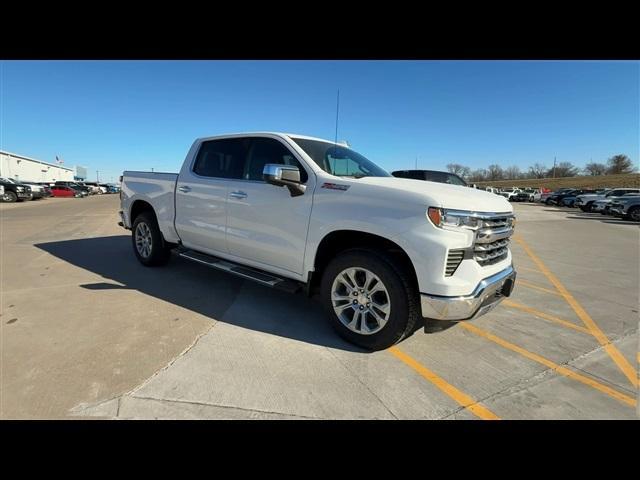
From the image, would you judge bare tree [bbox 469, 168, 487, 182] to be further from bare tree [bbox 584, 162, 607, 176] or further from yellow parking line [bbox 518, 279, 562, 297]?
yellow parking line [bbox 518, 279, 562, 297]

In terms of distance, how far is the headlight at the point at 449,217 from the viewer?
266 cm

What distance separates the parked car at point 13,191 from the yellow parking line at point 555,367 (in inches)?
1304

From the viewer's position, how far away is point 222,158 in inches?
174

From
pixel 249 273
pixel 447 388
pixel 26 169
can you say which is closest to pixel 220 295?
pixel 249 273

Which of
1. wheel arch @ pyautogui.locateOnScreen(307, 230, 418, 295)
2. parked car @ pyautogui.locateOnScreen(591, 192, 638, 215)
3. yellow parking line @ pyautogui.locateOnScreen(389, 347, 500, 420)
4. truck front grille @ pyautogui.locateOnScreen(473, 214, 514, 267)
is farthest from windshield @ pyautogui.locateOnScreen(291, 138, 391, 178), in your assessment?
parked car @ pyautogui.locateOnScreen(591, 192, 638, 215)

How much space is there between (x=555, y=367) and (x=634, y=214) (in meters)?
22.2

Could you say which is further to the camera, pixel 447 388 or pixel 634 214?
pixel 634 214

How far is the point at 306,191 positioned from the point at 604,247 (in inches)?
402

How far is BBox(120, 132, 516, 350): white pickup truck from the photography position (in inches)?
106

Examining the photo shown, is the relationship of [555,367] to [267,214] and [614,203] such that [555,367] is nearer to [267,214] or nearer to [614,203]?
[267,214]
